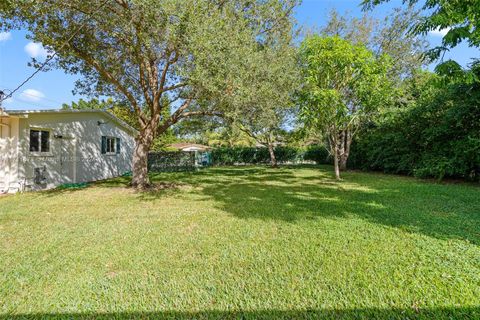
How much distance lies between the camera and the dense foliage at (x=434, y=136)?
972cm

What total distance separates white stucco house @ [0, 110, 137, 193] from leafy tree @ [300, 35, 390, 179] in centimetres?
1011

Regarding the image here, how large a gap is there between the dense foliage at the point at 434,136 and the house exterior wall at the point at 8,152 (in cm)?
1409

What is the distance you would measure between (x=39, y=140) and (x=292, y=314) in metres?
11.2

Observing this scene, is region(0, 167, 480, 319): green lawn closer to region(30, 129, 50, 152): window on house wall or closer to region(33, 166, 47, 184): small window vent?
region(33, 166, 47, 184): small window vent

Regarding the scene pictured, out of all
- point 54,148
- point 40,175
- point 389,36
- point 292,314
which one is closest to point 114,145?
point 54,148

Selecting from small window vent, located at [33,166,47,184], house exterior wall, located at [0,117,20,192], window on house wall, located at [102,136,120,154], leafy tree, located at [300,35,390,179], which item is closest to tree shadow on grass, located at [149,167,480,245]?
leafy tree, located at [300,35,390,179]

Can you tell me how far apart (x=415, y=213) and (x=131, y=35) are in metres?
8.26

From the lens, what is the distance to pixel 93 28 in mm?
7297

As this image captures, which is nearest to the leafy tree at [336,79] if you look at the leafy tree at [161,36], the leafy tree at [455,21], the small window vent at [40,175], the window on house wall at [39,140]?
the leafy tree at [161,36]

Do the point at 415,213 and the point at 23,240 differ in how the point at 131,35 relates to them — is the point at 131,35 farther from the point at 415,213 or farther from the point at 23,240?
the point at 415,213

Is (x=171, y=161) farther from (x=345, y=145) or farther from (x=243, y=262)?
(x=243, y=262)

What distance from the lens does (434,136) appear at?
11109mm

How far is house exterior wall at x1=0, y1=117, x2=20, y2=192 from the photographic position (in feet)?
28.3

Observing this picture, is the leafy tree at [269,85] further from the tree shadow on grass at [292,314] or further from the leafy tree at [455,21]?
the tree shadow on grass at [292,314]
